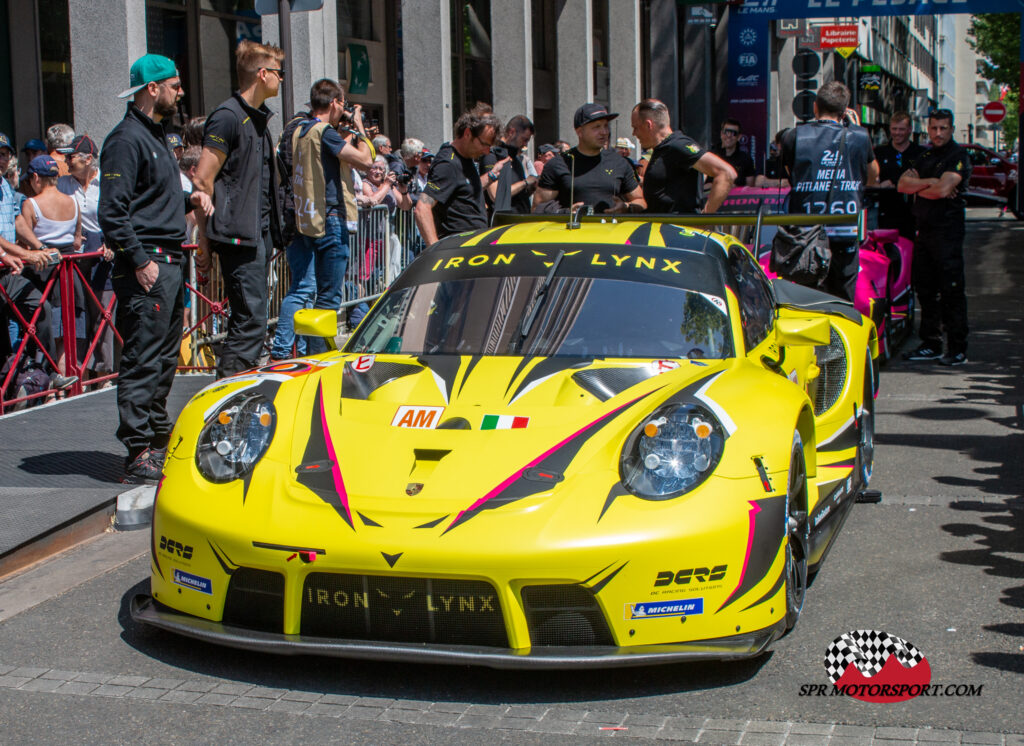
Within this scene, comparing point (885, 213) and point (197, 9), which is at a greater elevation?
point (197, 9)

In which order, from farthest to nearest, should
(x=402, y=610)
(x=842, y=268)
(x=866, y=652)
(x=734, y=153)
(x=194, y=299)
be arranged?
1. (x=734, y=153)
2. (x=194, y=299)
3. (x=842, y=268)
4. (x=866, y=652)
5. (x=402, y=610)

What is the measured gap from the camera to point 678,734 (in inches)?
138

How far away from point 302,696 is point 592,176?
18.8ft

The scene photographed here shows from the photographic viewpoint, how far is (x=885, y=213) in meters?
12.5

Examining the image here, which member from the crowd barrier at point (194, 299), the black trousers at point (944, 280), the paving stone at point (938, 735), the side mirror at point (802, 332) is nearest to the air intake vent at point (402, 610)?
the paving stone at point (938, 735)

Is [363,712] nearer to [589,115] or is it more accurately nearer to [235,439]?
[235,439]

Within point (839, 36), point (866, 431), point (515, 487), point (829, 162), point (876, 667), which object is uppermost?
point (839, 36)

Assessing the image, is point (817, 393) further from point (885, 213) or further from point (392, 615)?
point (885, 213)

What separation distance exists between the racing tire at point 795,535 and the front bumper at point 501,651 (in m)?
0.24

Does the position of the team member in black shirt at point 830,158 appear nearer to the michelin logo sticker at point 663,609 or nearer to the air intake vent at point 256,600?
the michelin logo sticker at point 663,609

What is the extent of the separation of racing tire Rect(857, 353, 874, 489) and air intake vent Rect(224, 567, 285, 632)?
311cm

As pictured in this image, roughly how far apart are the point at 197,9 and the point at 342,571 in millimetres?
12886

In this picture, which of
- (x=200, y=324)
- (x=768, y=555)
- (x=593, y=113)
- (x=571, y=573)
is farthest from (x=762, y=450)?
(x=200, y=324)

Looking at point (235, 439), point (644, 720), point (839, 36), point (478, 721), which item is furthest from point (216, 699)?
point (839, 36)
